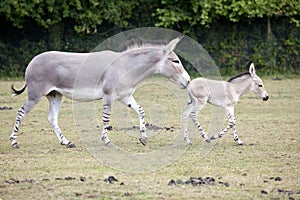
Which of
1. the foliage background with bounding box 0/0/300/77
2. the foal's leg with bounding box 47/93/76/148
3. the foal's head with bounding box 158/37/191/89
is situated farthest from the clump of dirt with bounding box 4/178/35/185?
the foliage background with bounding box 0/0/300/77

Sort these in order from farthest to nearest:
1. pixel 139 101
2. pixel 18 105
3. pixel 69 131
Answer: pixel 139 101, pixel 18 105, pixel 69 131

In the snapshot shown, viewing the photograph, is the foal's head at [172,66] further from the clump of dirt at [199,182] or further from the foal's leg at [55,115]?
A: the clump of dirt at [199,182]

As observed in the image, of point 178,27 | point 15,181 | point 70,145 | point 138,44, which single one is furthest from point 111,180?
point 178,27

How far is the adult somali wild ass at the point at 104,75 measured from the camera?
12.5 metres

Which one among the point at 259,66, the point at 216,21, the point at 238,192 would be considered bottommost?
the point at 259,66

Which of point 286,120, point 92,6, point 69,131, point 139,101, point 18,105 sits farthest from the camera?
point 92,6

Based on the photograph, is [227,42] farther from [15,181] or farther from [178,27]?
[15,181]

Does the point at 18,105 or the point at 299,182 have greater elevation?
the point at 299,182

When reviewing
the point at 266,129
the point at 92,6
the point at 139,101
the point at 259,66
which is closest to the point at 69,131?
the point at 266,129

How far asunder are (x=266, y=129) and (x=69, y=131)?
13.7 ft

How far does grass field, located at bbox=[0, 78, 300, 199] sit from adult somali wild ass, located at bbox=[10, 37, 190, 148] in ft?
2.77

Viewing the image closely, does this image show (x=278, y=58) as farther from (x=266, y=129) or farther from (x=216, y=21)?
(x=266, y=129)

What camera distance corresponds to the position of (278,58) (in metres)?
28.8

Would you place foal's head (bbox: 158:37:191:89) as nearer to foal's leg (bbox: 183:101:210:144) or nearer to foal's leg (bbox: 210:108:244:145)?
foal's leg (bbox: 183:101:210:144)
